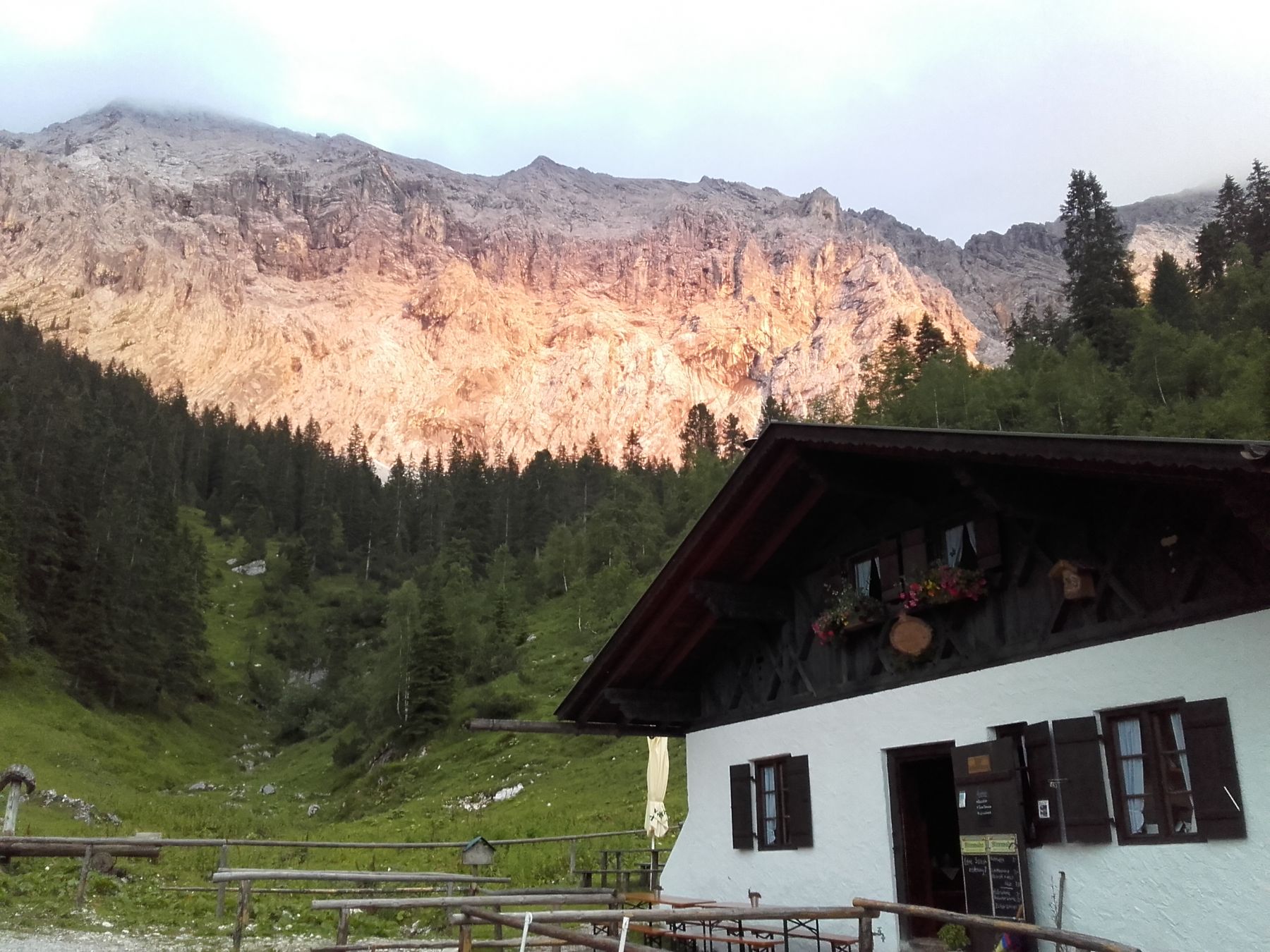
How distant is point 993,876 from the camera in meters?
8.98

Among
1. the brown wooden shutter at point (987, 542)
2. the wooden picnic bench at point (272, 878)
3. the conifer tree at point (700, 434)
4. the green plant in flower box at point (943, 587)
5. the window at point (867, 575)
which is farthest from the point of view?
the conifer tree at point (700, 434)

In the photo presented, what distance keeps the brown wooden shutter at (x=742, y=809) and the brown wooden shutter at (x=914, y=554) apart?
376 cm

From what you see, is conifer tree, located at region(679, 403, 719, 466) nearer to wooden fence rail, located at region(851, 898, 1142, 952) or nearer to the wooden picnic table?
the wooden picnic table

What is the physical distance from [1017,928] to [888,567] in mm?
4832

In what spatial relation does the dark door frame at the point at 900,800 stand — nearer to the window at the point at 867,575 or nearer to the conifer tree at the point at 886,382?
the window at the point at 867,575

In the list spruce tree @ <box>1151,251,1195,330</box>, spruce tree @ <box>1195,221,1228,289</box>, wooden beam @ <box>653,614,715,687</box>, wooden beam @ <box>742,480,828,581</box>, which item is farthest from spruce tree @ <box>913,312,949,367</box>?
wooden beam @ <box>742,480,828,581</box>

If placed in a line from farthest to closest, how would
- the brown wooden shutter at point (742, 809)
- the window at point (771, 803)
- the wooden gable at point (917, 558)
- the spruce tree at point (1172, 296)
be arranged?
the spruce tree at point (1172, 296), the brown wooden shutter at point (742, 809), the window at point (771, 803), the wooden gable at point (917, 558)

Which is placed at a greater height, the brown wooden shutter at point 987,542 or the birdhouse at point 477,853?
the brown wooden shutter at point 987,542

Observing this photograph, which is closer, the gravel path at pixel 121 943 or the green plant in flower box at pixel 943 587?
the green plant in flower box at pixel 943 587

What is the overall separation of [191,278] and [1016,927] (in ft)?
483

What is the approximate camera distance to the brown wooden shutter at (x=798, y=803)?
11.4 metres

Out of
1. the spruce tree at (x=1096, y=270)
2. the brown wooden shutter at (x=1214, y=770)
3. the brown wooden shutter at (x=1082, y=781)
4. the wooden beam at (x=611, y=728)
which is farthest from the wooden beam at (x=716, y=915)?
the spruce tree at (x=1096, y=270)

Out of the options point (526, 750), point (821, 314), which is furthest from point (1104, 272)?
point (821, 314)

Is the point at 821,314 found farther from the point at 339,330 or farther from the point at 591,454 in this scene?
Answer: the point at 339,330
